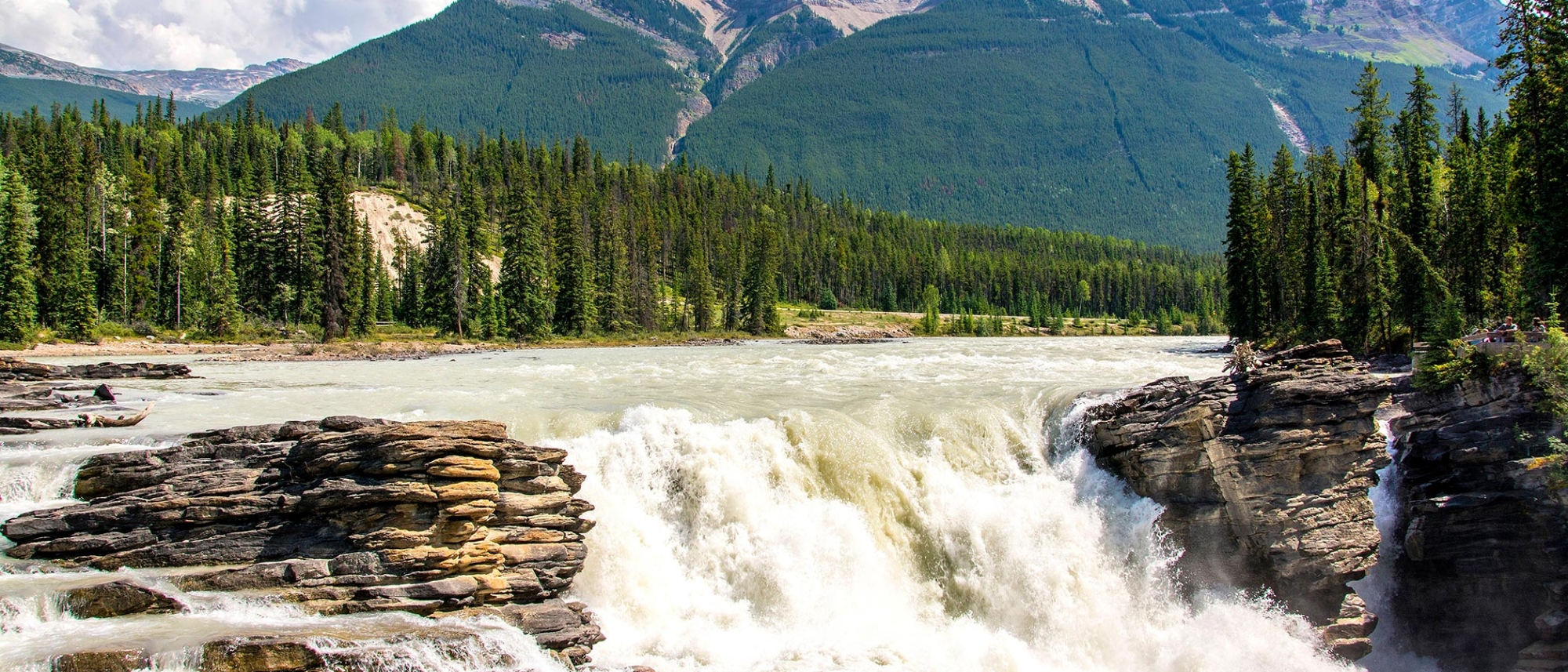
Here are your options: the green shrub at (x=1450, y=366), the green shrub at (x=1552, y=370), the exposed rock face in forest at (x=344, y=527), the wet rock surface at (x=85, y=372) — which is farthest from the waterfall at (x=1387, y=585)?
the wet rock surface at (x=85, y=372)

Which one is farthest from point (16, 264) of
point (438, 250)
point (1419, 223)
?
point (1419, 223)

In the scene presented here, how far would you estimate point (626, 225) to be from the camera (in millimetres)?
115938

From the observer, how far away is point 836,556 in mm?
18344

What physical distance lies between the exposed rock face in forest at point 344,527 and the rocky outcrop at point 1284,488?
14.1 metres

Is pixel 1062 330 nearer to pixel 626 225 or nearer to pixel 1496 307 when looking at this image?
pixel 626 225

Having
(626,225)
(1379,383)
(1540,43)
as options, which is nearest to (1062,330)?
(626,225)

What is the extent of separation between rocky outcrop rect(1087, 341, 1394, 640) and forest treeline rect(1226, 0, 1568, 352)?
760cm

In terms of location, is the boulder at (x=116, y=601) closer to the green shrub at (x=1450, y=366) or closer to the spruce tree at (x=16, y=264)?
the green shrub at (x=1450, y=366)

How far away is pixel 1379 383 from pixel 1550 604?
585 centimetres

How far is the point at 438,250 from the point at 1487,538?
84.9 meters

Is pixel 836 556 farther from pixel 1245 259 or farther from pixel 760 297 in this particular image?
pixel 760 297

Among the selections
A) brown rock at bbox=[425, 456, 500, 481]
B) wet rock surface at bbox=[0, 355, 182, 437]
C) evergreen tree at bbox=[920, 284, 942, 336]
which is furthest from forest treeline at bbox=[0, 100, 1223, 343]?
brown rock at bbox=[425, 456, 500, 481]

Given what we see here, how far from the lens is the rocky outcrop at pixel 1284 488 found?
61.5 ft

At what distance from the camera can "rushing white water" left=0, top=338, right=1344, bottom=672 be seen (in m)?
15.7
